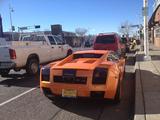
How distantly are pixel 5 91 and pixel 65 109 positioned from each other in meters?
3.19

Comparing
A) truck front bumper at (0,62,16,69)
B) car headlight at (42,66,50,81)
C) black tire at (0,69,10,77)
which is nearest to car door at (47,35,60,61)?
black tire at (0,69,10,77)

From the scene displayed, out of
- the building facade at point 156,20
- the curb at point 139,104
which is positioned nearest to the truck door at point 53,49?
the curb at point 139,104

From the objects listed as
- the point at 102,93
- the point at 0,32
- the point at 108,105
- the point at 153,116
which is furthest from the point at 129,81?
the point at 0,32

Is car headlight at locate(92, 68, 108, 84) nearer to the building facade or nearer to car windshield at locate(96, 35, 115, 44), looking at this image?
car windshield at locate(96, 35, 115, 44)

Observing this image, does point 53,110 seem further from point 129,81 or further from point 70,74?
point 129,81

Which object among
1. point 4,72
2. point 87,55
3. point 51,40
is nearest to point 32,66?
point 4,72

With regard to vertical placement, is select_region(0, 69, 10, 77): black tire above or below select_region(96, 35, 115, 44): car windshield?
below

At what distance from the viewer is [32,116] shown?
21.5 feet

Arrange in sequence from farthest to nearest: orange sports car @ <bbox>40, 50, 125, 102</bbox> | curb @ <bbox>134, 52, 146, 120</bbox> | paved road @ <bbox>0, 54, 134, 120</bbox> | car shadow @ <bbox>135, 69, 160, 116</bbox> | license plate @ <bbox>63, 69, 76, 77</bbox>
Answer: license plate @ <bbox>63, 69, 76, 77</bbox>
orange sports car @ <bbox>40, 50, 125, 102</bbox>
paved road @ <bbox>0, 54, 134, 120</bbox>
car shadow @ <bbox>135, 69, 160, 116</bbox>
curb @ <bbox>134, 52, 146, 120</bbox>

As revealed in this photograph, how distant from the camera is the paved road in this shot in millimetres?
6527

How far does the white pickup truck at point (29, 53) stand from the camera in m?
11.7

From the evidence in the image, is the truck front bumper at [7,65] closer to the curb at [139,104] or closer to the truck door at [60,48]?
the truck door at [60,48]

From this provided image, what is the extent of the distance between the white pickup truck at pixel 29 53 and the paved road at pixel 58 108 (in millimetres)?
2672

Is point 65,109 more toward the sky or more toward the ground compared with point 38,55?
more toward the ground
